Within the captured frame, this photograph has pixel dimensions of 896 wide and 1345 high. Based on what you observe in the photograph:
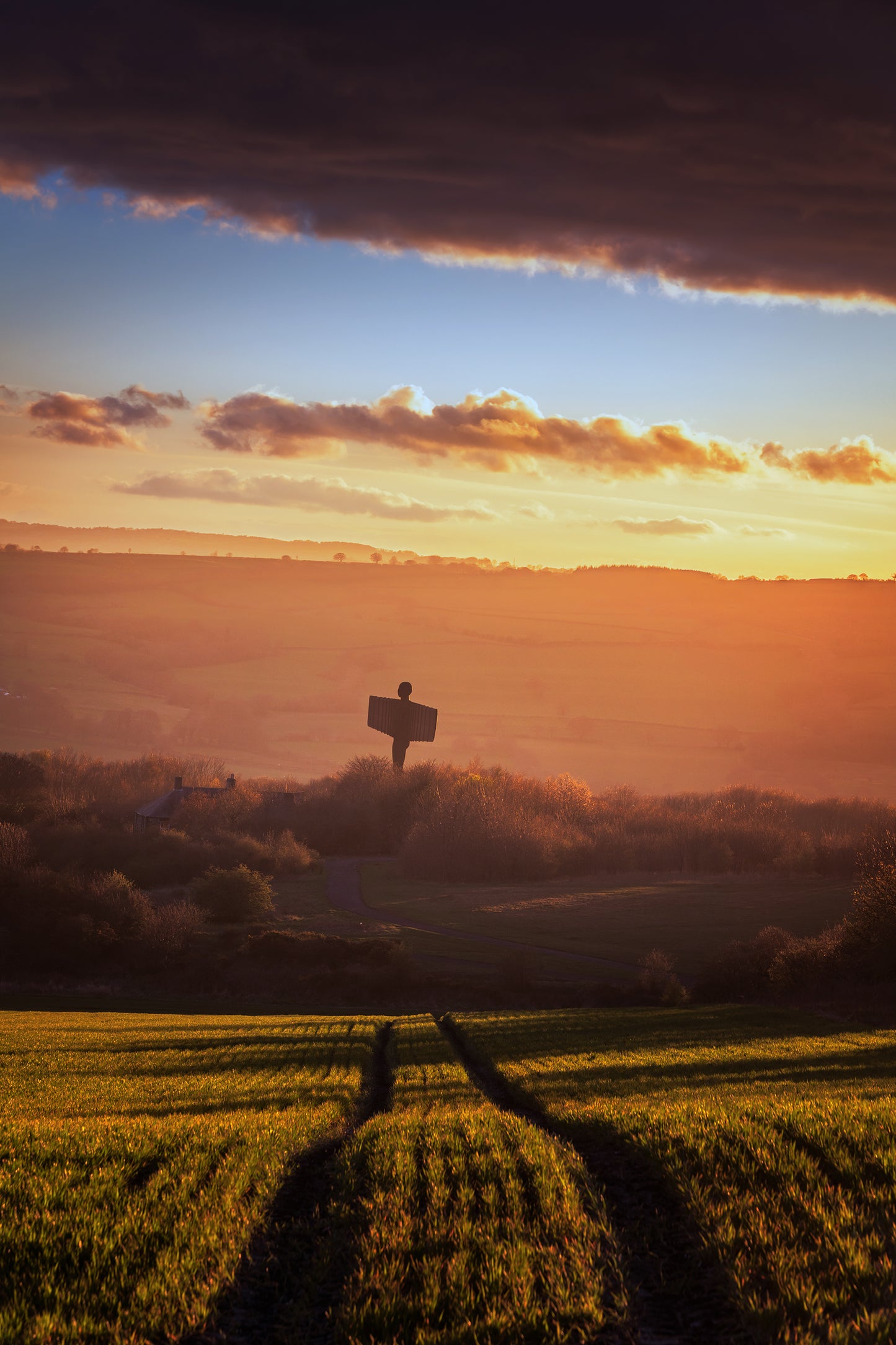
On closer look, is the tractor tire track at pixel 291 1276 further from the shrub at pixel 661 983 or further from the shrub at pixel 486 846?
the shrub at pixel 486 846

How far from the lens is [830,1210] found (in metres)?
9.77

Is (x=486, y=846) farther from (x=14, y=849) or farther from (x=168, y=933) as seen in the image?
(x=14, y=849)

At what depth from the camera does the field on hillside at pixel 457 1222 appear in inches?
319

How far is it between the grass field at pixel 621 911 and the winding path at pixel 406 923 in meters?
0.56

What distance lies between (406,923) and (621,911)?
2022cm

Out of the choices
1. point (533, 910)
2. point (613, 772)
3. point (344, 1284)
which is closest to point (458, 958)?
point (533, 910)

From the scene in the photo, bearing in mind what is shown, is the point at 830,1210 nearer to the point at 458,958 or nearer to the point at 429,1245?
the point at 429,1245

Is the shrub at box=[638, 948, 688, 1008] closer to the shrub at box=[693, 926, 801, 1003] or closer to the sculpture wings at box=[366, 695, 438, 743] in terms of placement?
the shrub at box=[693, 926, 801, 1003]

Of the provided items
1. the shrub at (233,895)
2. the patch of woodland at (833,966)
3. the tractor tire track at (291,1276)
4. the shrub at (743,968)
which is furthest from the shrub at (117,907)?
the tractor tire track at (291,1276)

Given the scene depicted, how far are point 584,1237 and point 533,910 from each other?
73590mm

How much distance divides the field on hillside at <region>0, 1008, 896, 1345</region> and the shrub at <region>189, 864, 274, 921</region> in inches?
2308

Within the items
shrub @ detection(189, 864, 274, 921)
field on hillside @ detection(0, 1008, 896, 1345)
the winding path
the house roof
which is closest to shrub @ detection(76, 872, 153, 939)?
shrub @ detection(189, 864, 274, 921)

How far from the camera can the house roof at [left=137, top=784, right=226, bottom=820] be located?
11375cm

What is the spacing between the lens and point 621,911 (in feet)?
266
